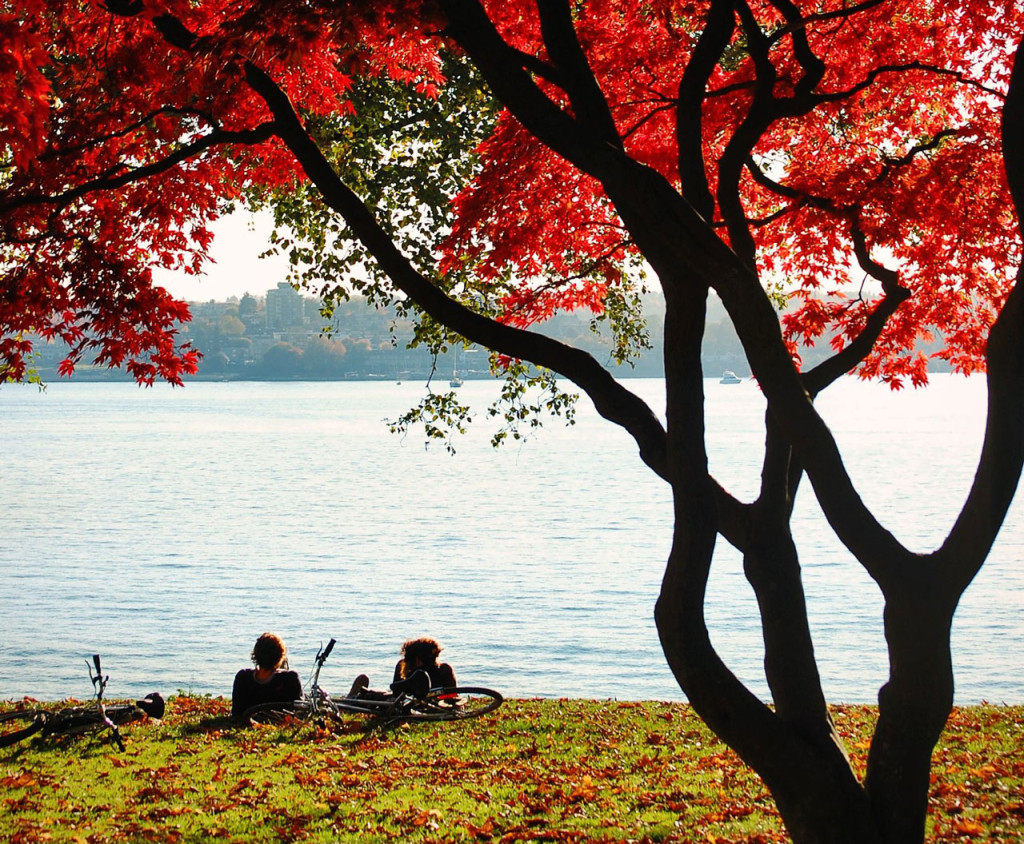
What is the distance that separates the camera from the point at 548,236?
1019cm

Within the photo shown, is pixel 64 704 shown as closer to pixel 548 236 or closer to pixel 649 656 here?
pixel 548 236

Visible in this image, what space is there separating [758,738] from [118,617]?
80.7 feet

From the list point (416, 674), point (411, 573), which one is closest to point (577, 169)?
point (416, 674)

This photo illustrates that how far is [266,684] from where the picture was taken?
12039mm

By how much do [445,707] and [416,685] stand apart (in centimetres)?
55

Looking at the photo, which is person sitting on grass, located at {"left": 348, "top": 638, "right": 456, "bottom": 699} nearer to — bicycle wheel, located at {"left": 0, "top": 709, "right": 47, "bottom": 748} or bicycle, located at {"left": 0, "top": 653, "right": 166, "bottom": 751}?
bicycle, located at {"left": 0, "top": 653, "right": 166, "bottom": 751}

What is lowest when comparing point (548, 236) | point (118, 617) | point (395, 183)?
point (118, 617)

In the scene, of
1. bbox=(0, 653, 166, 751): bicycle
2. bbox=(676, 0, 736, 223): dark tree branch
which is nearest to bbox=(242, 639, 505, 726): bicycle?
bbox=(0, 653, 166, 751): bicycle

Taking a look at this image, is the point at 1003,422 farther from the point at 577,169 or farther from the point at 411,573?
the point at 411,573

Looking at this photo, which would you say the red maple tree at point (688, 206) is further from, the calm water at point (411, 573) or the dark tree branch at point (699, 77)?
the calm water at point (411, 573)

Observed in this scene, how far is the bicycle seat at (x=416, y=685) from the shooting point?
12117 millimetres

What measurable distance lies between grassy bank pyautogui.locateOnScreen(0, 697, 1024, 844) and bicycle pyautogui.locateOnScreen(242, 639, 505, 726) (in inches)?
8.4

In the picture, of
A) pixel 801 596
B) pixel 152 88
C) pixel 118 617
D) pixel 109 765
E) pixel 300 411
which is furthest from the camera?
pixel 300 411

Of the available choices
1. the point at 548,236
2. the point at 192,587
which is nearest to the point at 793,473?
the point at 548,236
